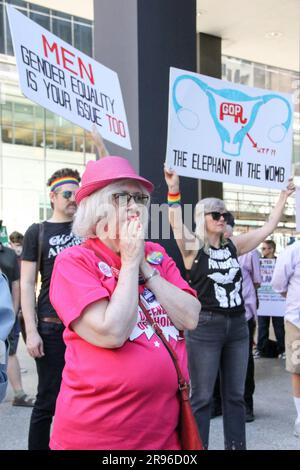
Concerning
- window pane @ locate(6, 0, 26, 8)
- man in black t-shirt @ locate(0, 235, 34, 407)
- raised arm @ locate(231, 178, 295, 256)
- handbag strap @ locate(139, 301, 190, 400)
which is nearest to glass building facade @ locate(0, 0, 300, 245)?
window pane @ locate(6, 0, 26, 8)

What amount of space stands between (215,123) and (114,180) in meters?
2.33

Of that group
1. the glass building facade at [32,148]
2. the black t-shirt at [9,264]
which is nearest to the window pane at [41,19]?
the glass building facade at [32,148]

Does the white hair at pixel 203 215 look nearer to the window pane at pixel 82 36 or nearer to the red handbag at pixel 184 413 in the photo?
the red handbag at pixel 184 413

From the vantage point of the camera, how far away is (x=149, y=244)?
2127mm

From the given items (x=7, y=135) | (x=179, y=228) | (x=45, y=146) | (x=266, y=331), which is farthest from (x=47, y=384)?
(x=45, y=146)

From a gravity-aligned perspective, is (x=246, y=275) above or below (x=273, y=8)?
below

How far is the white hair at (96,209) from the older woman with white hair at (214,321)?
1.46m

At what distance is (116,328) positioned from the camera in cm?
163

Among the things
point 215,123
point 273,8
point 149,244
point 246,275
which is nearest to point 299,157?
point 273,8

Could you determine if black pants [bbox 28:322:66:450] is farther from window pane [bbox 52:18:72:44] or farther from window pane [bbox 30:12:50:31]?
window pane [bbox 52:18:72:44]

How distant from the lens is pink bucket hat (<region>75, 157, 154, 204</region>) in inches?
73.7

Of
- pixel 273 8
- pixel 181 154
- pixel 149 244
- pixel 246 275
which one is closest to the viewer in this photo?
pixel 149 244

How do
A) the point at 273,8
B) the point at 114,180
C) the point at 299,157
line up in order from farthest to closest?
the point at 299,157, the point at 273,8, the point at 114,180

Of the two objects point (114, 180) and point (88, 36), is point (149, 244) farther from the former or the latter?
point (88, 36)
